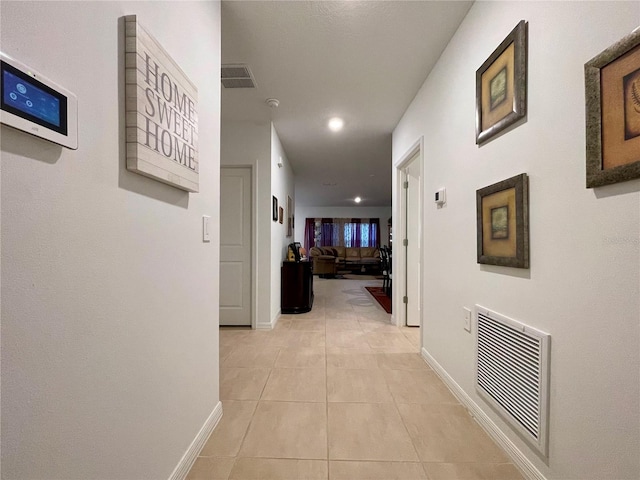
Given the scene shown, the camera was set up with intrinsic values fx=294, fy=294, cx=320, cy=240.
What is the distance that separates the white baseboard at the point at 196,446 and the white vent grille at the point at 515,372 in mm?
1474

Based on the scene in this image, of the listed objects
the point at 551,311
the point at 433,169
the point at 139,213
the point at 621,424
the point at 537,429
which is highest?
the point at 433,169

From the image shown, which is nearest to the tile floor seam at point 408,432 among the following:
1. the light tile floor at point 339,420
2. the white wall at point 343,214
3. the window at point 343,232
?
the light tile floor at point 339,420

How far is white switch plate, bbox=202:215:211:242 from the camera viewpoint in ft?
4.86

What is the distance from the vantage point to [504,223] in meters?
1.43

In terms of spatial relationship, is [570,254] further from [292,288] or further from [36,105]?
[292,288]

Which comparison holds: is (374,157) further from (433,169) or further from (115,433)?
(115,433)

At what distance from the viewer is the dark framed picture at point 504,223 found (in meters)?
1.30

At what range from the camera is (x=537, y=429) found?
1203 millimetres

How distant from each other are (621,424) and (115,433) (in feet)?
4.96

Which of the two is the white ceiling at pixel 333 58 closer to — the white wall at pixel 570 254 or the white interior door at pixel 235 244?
the white wall at pixel 570 254

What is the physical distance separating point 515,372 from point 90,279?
1.67 meters

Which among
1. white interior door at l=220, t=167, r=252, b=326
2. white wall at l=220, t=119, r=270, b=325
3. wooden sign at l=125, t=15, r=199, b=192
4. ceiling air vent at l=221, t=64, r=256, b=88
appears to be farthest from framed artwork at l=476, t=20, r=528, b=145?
white interior door at l=220, t=167, r=252, b=326

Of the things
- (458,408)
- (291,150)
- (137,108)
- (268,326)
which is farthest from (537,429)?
(291,150)

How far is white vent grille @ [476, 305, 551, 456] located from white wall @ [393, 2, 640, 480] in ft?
0.13
